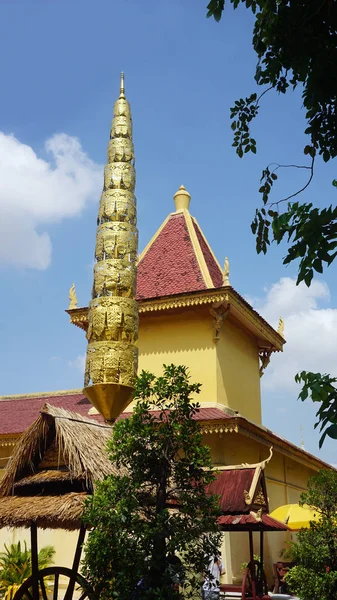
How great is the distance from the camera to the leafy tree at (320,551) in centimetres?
862

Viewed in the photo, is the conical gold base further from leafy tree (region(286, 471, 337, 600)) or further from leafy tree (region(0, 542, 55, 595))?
leafy tree (region(0, 542, 55, 595))

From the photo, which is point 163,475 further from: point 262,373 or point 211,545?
point 262,373

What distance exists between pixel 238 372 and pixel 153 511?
10664 mm

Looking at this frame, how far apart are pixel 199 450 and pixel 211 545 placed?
0.82m

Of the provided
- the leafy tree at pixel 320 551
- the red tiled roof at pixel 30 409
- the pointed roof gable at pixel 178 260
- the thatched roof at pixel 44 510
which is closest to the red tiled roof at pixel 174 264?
the pointed roof gable at pixel 178 260

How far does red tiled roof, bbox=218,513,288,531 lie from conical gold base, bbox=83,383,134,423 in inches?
117

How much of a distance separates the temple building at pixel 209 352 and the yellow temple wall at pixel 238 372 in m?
0.02

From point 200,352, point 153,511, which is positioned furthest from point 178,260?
point 153,511

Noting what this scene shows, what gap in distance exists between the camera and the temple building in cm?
1412


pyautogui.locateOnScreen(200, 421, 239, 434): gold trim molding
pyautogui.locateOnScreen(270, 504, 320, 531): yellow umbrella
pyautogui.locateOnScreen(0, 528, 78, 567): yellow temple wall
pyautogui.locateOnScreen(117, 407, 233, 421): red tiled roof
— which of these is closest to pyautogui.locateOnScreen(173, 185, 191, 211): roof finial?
pyautogui.locateOnScreen(117, 407, 233, 421): red tiled roof

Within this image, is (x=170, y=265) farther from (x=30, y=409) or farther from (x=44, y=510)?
(x=44, y=510)

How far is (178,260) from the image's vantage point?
17.2 metres

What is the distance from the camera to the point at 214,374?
14883 millimetres

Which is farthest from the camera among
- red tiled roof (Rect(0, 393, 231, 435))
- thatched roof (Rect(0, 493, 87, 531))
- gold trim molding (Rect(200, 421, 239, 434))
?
red tiled roof (Rect(0, 393, 231, 435))
